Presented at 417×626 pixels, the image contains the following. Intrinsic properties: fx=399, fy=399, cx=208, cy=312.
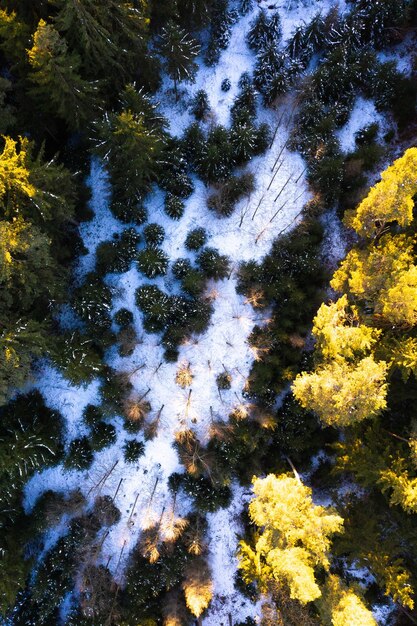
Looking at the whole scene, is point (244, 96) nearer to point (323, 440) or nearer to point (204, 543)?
point (323, 440)

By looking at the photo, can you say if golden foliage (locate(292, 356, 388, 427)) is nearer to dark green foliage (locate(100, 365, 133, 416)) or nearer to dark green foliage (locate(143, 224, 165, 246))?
dark green foliage (locate(100, 365, 133, 416))

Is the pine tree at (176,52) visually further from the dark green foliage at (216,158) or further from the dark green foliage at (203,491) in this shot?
the dark green foliage at (203,491)

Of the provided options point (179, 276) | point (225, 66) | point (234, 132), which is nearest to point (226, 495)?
point (179, 276)

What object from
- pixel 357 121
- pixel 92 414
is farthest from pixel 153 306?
pixel 357 121

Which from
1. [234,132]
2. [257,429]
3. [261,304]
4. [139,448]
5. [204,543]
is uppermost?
[234,132]

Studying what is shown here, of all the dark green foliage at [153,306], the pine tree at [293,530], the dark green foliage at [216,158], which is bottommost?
the pine tree at [293,530]

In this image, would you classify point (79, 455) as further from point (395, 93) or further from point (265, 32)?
point (395, 93)

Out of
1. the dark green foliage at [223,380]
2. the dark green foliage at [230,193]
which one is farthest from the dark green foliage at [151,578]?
the dark green foliage at [230,193]
